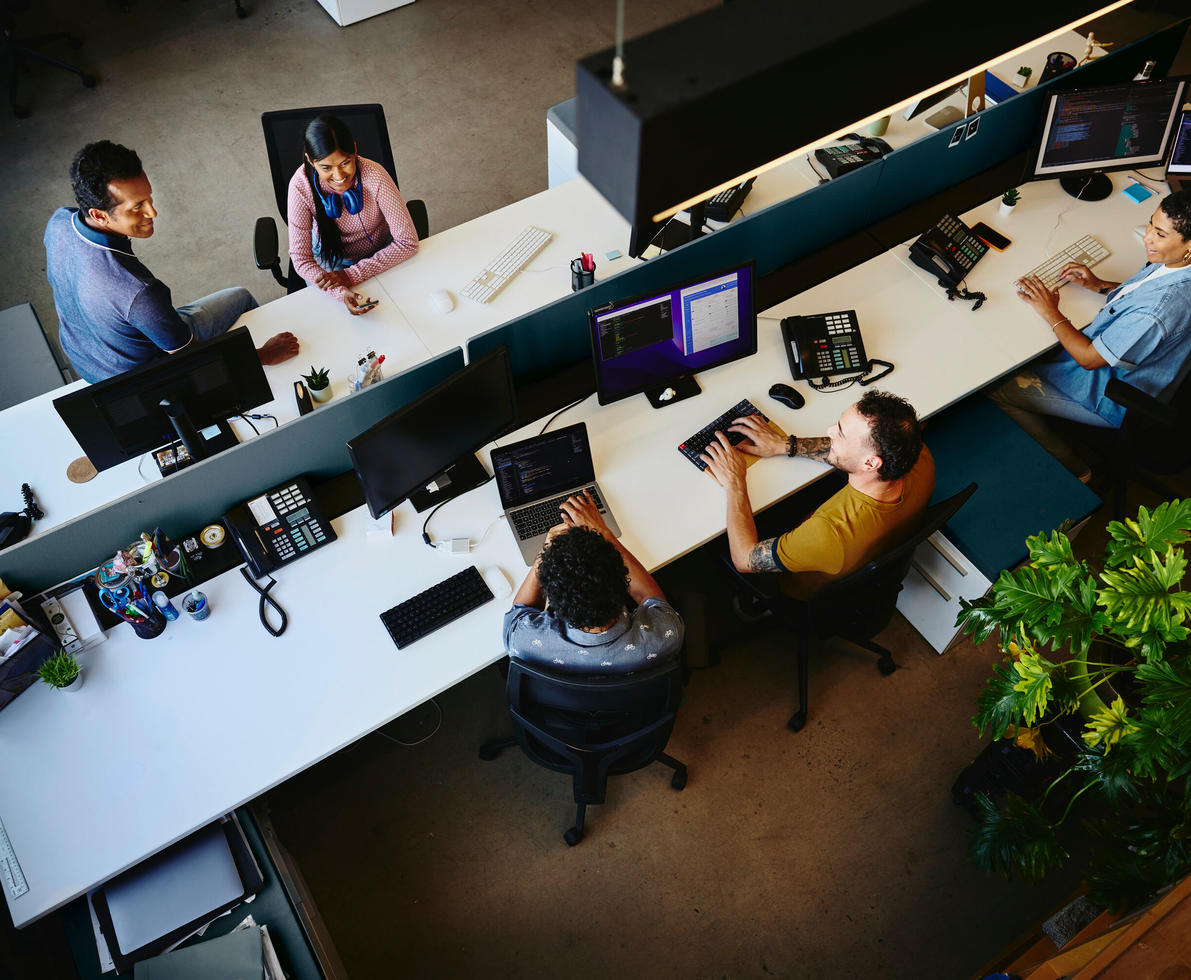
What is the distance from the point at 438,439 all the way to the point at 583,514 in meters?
0.50

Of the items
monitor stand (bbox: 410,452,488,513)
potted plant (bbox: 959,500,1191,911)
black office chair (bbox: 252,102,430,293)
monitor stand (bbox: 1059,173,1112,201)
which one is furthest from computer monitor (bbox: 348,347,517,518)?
monitor stand (bbox: 1059,173,1112,201)

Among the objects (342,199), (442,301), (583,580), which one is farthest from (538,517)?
(342,199)

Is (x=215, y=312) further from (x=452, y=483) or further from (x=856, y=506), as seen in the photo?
(x=856, y=506)

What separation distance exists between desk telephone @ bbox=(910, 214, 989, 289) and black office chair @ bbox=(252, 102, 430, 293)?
205cm

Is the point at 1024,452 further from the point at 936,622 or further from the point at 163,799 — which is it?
the point at 163,799

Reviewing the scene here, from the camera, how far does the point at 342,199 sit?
10.7 ft

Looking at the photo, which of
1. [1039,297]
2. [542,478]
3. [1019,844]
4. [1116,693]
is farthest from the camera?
[1039,297]

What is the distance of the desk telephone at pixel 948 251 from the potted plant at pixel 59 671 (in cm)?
322

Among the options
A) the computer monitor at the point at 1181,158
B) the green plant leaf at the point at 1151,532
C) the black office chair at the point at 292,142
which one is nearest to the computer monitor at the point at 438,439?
the black office chair at the point at 292,142

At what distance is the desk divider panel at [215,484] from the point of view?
2.46m

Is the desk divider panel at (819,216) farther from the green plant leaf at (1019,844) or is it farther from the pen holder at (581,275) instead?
the green plant leaf at (1019,844)

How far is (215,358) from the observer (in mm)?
2566

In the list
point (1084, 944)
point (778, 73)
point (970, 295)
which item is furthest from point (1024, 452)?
point (778, 73)

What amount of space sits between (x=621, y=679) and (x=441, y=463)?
917 millimetres
